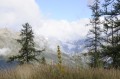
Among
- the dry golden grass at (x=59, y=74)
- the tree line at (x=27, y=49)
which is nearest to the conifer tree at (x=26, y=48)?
the tree line at (x=27, y=49)

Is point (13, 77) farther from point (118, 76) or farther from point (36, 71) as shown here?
point (118, 76)

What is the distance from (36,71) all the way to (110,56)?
15499 mm

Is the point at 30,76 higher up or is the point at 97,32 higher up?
the point at 97,32

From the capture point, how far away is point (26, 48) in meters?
43.6

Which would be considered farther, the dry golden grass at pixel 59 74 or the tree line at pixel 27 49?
the tree line at pixel 27 49

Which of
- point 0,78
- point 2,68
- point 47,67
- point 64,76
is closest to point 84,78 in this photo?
point 64,76

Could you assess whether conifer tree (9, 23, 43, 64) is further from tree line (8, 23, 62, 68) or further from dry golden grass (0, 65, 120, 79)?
dry golden grass (0, 65, 120, 79)

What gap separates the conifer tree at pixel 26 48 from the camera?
43375 millimetres

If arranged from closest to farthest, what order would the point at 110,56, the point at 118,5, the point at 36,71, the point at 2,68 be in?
the point at 36,71 → the point at 2,68 → the point at 118,5 → the point at 110,56

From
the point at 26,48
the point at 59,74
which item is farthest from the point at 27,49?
the point at 59,74

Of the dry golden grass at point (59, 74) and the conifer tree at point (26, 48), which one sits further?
the conifer tree at point (26, 48)

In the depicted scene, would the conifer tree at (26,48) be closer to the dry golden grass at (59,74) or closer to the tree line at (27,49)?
the tree line at (27,49)

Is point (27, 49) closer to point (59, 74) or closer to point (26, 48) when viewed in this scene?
point (26, 48)

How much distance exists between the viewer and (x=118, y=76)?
6000 mm
